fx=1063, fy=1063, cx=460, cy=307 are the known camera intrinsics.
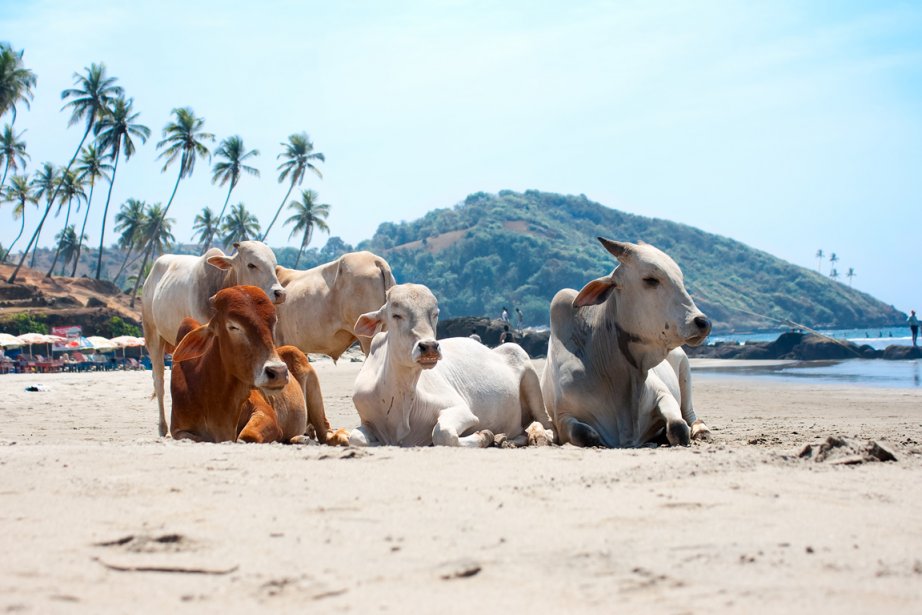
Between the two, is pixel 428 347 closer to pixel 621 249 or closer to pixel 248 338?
pixel 248 338

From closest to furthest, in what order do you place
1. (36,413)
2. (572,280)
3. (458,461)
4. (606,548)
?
(606,548)
(458,461)
(36,413)
(572,280)

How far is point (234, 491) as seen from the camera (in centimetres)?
471

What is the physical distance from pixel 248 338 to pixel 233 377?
0.38 meters

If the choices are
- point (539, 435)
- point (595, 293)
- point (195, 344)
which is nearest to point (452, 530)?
point (195, 344)

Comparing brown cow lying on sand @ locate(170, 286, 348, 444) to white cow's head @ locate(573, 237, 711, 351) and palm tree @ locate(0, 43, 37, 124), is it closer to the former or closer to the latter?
white cow's head @ locate(573, 237, 711, 351)

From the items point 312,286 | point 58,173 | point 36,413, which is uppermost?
point 58,173

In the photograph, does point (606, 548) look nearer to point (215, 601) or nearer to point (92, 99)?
point (215, 601)

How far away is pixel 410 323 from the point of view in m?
7.76

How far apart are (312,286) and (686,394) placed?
496cm

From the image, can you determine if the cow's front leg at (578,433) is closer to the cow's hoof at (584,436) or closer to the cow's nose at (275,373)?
the cow's hoof at (584,436)

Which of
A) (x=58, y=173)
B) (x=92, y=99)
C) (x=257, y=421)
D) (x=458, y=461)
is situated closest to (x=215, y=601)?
(x=458, y=461)

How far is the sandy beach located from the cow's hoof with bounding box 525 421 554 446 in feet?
8.26

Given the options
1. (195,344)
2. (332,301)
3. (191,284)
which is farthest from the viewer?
(332,301)

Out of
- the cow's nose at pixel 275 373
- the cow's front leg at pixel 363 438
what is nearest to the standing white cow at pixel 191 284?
the cow's front leg at pixel 363 438
